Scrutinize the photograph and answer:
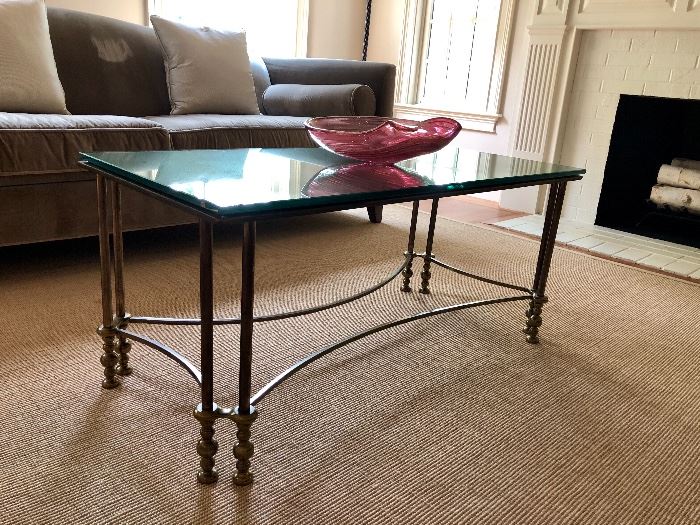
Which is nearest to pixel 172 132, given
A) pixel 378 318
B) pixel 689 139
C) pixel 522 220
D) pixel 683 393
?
pixel 378 318

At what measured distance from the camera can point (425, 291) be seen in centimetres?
195

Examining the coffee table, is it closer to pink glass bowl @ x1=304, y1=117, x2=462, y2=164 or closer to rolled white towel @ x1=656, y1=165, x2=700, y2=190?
pink glass bowl @ x1=304, y1=117, x2=462, y2=164

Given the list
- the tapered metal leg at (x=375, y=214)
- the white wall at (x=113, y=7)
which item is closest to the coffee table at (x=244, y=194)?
the tapered metal leg at (x=375, y=214)

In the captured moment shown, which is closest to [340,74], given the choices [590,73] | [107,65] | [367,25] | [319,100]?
[319,100]

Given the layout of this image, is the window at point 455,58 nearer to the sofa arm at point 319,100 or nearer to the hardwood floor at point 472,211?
the hardwood floor at point 472,211

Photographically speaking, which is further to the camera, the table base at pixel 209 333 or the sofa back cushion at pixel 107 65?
the sofa back cushion at pixel 107 65

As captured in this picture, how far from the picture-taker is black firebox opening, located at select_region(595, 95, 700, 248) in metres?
3.06

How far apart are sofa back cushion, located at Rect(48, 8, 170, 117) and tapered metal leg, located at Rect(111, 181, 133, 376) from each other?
133 centimetres

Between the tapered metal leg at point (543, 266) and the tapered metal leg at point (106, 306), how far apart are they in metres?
1.07

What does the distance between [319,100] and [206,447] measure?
204 cm

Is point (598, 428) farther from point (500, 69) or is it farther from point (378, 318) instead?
point (500, 69)

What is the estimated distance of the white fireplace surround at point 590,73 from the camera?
9.34 feet

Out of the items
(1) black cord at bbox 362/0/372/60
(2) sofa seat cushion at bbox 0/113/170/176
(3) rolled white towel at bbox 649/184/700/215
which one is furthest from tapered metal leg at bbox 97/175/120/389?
(1) black cord at bbox 362/0/372/60

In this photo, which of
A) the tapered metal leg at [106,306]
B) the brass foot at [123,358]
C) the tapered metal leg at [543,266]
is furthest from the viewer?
the tapered metal leg at [543,266]
